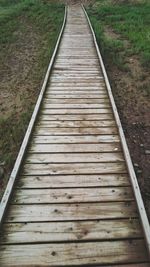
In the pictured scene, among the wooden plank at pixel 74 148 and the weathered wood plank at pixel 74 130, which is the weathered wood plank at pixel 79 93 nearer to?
the weathered wood plank at pixel 74 130

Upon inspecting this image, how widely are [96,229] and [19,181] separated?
164 centimetres

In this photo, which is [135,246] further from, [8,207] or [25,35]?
[25,35]

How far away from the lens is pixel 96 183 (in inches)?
218

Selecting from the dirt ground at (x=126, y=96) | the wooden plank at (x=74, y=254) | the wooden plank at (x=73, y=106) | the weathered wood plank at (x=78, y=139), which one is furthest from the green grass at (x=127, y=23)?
the wooden plank at (x=74, y=254)

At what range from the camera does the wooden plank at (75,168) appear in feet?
19.1

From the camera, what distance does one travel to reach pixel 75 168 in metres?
5.96

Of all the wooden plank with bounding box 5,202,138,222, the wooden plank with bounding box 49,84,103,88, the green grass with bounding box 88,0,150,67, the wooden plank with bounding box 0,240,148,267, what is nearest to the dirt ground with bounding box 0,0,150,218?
the wooden plank with bounding box 49,84,103,88

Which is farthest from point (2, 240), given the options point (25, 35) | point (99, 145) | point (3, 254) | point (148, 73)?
point (25, 35)

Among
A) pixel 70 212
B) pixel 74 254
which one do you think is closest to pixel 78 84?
pixel 70 212

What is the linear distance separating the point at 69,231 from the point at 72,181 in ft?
3.85

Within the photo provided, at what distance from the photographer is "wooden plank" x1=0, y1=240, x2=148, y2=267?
4109 millimetres

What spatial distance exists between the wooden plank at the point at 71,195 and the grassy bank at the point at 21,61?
152 centimetres

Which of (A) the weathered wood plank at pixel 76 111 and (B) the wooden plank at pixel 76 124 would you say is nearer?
(B) the wooden plank at pixel 76 124

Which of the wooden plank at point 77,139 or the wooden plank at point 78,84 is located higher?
the wooden plank at point 77,139
